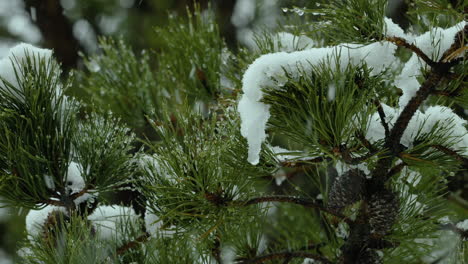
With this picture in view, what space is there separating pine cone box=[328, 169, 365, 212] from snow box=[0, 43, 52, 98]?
37 cm

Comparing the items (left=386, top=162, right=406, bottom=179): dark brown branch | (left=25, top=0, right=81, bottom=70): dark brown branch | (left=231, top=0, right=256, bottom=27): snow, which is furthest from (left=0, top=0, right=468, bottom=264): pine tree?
(left=25, top=0, right=81, bottom=70): dark brown branch

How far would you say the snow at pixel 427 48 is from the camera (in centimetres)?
51

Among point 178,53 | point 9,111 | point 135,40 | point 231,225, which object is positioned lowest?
point 231,225

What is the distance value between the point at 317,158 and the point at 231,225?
0.56ft

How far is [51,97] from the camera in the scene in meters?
0.57

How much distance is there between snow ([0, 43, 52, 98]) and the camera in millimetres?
557

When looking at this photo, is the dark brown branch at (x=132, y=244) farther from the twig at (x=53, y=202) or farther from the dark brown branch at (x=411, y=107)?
the dark brown branch at (x=411, y=107)

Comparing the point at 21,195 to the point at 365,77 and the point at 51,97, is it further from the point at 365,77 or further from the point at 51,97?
the point at 365,77

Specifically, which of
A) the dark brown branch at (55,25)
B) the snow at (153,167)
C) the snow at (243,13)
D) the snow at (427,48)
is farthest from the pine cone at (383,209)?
the dark brown branch at (55,25)

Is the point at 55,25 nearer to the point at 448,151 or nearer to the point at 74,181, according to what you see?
the point at 74,181

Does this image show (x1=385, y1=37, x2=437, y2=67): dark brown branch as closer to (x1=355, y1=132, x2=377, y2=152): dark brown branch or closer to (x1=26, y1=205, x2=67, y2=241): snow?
(x1=355, y1=132, x2=377, y2=152): dark brown branch

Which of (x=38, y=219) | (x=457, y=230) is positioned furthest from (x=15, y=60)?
(x=457, y=230)

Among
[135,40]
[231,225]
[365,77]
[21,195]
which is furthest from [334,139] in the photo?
[135,40]

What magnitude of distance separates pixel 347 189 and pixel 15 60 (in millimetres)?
394
